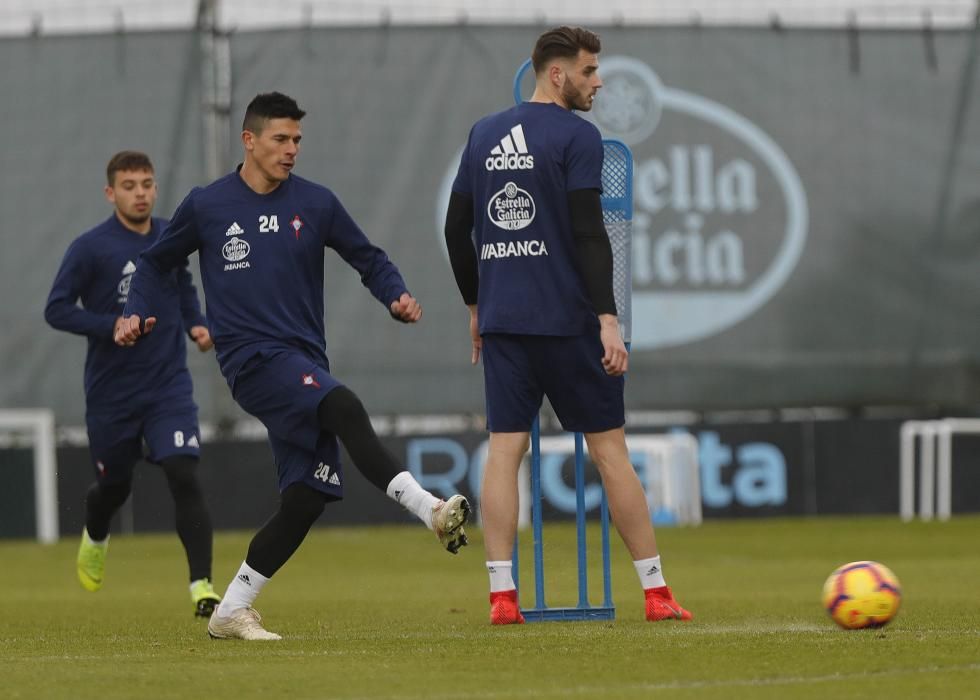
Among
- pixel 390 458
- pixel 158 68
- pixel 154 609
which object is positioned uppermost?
pixel 158 68

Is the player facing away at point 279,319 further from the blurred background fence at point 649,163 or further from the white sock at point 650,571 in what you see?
the blurred background fence at point 649,163

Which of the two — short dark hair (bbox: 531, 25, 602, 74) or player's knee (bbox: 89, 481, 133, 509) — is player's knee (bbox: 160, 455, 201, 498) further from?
short dark hair (bbox: 531, 25, 602, 74)

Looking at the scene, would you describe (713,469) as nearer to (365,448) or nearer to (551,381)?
(551,381)

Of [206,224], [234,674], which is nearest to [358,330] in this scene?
[206,224]

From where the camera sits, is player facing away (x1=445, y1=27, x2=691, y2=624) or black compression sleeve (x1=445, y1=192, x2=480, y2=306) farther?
black compression sleeve (x1=445, y1=192, x2=480, y2=306)

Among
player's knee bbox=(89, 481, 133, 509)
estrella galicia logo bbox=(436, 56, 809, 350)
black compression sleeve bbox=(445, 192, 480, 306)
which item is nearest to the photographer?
black compression sleeve bbox=(445, 192, 480, 306)

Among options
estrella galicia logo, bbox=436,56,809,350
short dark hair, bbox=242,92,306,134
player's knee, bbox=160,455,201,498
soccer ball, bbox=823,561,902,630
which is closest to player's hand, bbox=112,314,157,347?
short dark hair, bbox=242,92,306,134

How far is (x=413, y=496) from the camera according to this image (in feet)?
21.3

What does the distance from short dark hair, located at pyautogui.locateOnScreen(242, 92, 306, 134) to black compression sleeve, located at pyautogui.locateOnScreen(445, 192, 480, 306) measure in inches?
27.9

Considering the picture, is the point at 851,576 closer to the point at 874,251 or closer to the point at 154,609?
the point at 154,609

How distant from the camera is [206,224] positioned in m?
6.96

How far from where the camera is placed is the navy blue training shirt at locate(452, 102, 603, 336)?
6.96 m

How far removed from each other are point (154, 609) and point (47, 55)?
811cm

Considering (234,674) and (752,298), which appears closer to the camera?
(234,674)
